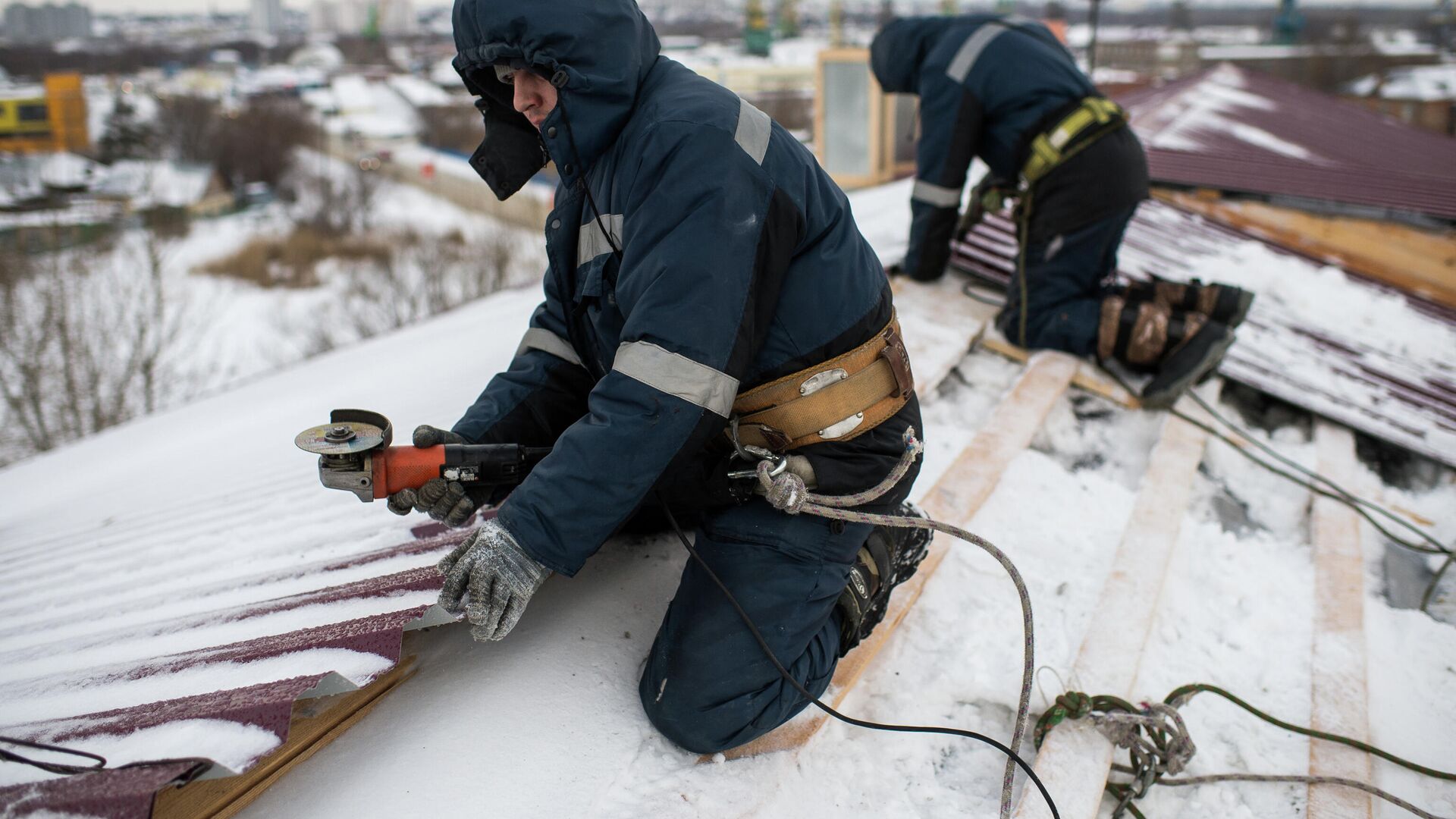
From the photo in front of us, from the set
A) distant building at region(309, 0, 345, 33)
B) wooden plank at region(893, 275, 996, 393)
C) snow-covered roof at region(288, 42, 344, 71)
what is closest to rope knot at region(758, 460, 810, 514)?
wooden plank at region(893, 275, 996, 393)

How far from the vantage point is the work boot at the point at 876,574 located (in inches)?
83.7

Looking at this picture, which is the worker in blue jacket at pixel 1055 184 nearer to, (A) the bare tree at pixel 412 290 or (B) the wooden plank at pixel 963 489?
(B) the wooden plank at pixel 963 489

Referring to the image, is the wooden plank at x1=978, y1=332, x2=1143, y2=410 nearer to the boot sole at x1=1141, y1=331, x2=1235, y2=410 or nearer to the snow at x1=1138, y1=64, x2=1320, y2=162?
the boot sole at x1=1141, y1=331, x2=1235, y2=410

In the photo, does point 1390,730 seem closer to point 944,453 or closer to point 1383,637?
point 1383,637

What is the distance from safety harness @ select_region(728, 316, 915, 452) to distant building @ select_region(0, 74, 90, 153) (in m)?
51.9

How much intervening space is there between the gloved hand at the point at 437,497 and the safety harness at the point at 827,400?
0.66 m

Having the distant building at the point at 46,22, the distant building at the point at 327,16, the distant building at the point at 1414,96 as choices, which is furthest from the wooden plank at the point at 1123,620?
the distant building at the point at 46,22

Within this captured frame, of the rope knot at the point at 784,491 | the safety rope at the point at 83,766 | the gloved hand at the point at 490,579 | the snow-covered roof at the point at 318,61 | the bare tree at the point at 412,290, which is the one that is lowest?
the bare tree at the point at 412,290

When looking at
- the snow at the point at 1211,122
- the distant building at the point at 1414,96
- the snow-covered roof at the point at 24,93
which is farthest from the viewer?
the snow-covered roof at the point at 24,93

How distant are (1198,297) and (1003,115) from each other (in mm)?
1162

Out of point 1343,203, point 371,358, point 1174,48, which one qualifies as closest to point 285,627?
point 371,358

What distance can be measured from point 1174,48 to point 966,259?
5895 centimetres

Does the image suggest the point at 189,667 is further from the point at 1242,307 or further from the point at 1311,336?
the point at 1311,336

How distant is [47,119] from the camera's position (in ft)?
140
